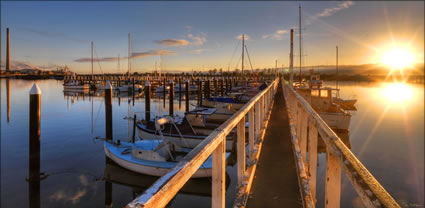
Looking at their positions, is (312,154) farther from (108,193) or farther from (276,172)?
(108,193)

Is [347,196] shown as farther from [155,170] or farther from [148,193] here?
[148,193]

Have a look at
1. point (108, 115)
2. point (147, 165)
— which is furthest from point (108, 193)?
point (108, 115)

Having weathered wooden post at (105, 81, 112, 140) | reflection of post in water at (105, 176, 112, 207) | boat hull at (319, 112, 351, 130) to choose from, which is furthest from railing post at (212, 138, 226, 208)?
boat hull at (319, 112, 351, 130)

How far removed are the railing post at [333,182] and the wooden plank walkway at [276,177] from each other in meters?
1.52

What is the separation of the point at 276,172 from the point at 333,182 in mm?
2732

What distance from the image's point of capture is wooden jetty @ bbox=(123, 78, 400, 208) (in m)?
1.27

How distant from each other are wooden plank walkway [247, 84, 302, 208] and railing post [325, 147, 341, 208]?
1.52 meters

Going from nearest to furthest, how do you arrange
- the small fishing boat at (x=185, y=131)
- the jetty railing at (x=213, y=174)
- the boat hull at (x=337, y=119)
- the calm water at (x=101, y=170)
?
1. the jetty railing at (x=213, y=174)
2. the calm water at (x=101, y=170)
3. the small fishing boat at (x=185, y=131)
4. the boat hull at (x=337, y=119)

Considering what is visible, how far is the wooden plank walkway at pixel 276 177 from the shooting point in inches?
139

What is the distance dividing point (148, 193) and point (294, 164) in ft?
14.4

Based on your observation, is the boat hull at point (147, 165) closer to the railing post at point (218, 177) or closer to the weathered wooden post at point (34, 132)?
the weathered wooden post at point (34, 132)

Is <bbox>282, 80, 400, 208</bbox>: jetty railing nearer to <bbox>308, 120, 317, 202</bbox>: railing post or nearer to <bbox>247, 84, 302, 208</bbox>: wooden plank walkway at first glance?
<bbox>308, 120, 317, 202</bbox>: railing post

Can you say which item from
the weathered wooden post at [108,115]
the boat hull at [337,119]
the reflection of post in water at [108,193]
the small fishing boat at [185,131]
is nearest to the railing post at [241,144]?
the reflection of post in water at [108,193]

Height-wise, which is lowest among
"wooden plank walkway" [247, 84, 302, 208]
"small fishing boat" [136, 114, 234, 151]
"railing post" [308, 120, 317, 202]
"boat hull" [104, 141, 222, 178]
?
"boat hull" [104, 141, 222, 178]
